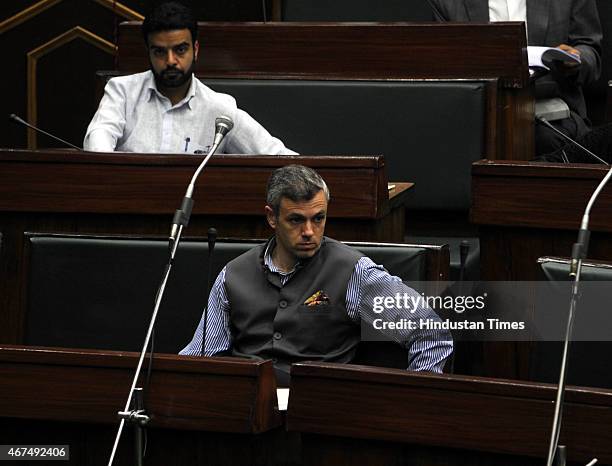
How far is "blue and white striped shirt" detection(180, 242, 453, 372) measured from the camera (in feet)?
4.87

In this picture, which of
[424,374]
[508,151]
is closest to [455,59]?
[508,151]

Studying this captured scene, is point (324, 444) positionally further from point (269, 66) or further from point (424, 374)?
point (269, 66)

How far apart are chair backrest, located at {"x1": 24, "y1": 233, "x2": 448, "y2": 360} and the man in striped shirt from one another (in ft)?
0.29

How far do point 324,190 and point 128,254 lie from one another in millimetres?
300

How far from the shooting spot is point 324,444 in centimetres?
118

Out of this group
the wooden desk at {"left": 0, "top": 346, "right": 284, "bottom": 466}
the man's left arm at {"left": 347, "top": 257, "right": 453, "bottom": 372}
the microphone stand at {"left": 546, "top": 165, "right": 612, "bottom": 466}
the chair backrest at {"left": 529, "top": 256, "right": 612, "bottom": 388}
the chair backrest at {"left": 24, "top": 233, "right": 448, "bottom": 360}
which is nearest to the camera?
the microphone stand at {"left": 546, "top": 165, "right": 612, "bottom": 466}

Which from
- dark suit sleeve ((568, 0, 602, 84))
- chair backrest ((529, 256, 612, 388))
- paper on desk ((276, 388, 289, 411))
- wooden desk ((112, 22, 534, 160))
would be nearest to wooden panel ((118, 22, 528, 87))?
wooden desk ((112, 22, 534, 160))

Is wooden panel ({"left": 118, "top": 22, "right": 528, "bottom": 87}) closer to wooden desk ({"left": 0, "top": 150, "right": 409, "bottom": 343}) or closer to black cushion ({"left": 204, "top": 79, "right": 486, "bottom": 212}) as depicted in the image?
black cushion ({"left": 204, "top": 79, "right": 486, "bottom": 212})

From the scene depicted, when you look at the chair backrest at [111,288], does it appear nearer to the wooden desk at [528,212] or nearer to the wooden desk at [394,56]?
the wooden desk at [528,212]

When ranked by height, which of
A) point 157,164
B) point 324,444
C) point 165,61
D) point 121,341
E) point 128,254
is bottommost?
point 324,444

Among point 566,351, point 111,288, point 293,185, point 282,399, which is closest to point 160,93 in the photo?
point 111,288

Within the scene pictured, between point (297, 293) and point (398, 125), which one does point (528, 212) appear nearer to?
point (297, 293)

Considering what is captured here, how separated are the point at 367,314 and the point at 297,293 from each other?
0.09 m

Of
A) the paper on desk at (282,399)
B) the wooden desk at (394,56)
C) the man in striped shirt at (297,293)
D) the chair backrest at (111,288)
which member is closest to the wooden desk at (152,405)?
the paper on desk at (282,399)
